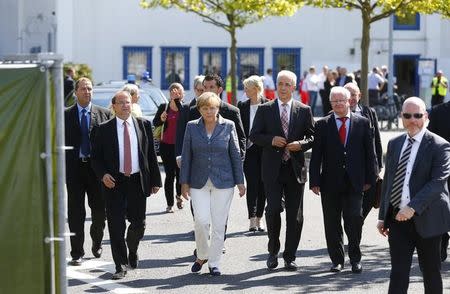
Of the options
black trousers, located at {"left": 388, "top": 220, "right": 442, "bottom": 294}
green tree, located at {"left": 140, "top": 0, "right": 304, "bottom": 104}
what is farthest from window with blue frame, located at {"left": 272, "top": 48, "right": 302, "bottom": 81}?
black trousers, located at {"left": 388, "top": 220, "right": 442, "bottom": 294}

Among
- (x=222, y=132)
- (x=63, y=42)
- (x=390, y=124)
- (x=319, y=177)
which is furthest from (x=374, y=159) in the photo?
(x=63, y=42)

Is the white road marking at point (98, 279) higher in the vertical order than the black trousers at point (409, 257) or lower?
lower

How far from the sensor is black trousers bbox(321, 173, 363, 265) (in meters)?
11.2

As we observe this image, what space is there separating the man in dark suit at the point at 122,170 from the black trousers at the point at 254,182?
2.86 meters

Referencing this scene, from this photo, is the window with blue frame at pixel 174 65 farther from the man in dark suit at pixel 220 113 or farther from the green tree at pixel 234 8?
the man in dark suit at pixel 220 113

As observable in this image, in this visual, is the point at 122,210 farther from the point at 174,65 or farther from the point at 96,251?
the point at 174,65

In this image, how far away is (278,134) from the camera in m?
11.8

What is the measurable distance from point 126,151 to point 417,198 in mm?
3671

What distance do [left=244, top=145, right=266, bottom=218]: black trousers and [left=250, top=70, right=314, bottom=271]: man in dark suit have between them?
6.64ft

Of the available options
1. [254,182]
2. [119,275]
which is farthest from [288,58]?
[119,275]

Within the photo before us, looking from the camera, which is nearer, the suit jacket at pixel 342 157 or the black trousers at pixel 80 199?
the suit jacket at pixel 342 157

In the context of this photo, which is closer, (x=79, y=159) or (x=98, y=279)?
(x=98, y=279)

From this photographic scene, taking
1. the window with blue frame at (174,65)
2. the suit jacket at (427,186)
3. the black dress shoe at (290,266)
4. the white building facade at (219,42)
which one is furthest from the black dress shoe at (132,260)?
the window with blue frame at (174,65)

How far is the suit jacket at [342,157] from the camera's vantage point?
11.2 metres
